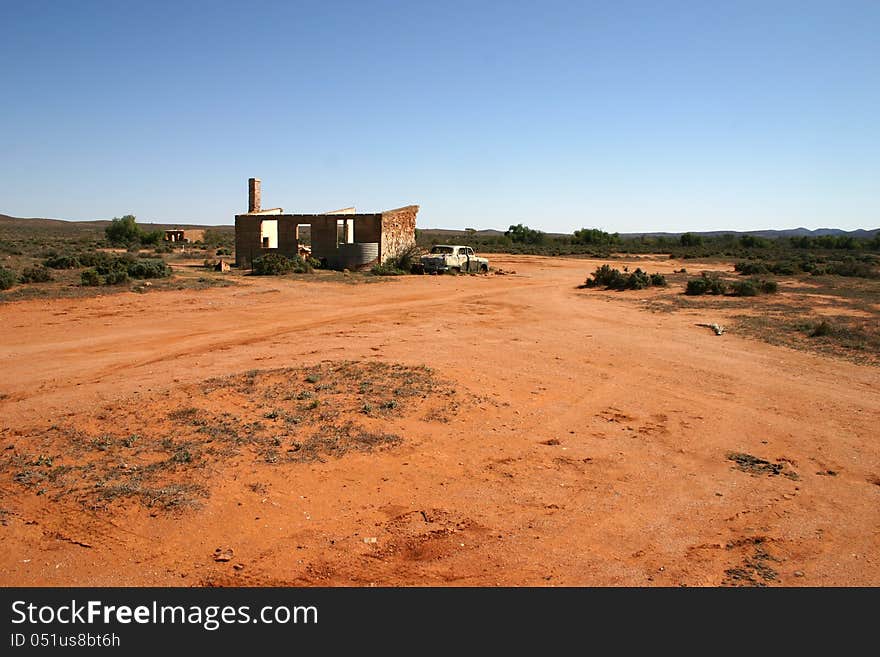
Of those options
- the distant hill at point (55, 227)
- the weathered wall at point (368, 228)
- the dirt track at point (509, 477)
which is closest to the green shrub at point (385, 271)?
the weathered wall at point (368, 228)

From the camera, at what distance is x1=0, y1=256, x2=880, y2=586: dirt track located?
4.64 m

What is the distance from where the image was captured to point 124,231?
163 feet

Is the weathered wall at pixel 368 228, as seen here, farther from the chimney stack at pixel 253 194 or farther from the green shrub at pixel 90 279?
the green shrub at pixel 90 279

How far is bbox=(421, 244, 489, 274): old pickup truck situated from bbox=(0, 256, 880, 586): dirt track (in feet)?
53.1

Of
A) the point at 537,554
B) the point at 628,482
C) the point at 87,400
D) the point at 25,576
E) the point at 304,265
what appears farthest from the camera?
the point at 304,265

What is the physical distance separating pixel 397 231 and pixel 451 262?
10.0ft

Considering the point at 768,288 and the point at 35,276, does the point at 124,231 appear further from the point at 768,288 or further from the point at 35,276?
the point at 768,288

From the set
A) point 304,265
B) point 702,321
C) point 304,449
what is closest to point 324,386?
point 304,449

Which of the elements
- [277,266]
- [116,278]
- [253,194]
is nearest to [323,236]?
[277,266]

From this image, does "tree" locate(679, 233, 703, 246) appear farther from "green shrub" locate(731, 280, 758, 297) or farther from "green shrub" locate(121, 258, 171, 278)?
"green shrub" locate(121, 258, 171, 278)

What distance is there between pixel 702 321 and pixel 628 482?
11532 mm

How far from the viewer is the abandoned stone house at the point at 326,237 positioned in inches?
1121

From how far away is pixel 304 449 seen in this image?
21.7 ft
